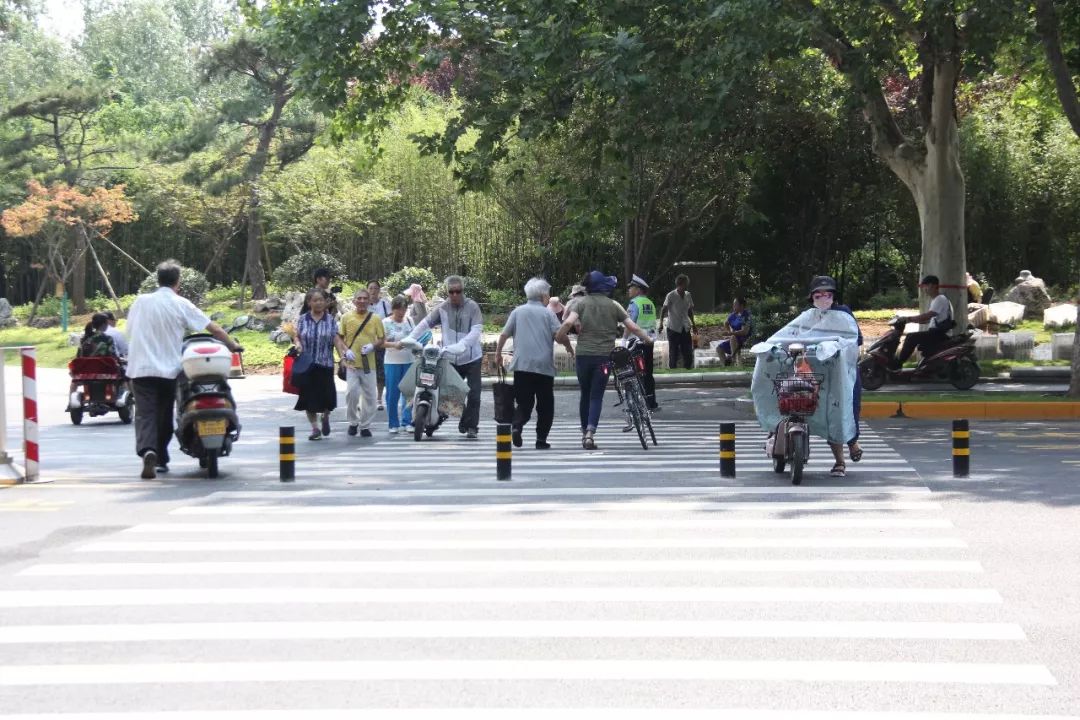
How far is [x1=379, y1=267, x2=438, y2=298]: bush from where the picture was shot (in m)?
36.0

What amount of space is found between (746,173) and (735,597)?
26905mm

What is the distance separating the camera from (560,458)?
47.1 feet

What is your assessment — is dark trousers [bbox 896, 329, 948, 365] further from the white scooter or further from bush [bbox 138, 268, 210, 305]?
bush [bbox 138, 268, 210, 305]

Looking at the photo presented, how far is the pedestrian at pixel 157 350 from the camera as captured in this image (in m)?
12.6

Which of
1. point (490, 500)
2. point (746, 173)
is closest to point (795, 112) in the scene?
point (746, 173)

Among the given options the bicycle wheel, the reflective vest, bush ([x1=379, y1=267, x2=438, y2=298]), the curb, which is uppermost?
bush ([x1=379, y1=267, x2=438, y2=298])

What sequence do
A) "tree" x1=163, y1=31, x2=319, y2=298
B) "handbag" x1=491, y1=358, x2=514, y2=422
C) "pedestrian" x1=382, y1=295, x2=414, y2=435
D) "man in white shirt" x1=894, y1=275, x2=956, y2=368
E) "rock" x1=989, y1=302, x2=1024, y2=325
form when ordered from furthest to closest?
"tree" x1=163, y1=31, x2=319, y2=298 < "rock" x1=989, y1=302, x2=1024, y2=325 < "man in white shirt" x1=894, y1=275, x2=956, y2=368 < "pedestrian" x1=382, y1=295, x2=414, y2=435 < "handbag" x1=491, y1=358, x2=514, y2=422

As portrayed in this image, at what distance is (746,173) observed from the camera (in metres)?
33.5

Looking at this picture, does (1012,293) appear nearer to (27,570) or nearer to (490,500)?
(490,500)

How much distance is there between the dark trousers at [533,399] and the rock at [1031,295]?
70.5 feet

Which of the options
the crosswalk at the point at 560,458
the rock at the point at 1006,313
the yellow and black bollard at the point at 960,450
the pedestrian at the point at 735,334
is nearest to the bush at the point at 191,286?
the pedestrian at the point at 735,334

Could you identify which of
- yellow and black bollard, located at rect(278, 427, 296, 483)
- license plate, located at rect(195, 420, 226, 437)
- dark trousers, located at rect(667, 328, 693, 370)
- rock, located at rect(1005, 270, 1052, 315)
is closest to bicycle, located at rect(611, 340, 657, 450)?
yellow and black bollard, located at rect(278, 427, 296, 483)

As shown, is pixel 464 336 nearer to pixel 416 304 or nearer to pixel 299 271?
pixel 416 304

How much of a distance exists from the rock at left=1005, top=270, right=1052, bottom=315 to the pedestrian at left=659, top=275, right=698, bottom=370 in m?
11.2
